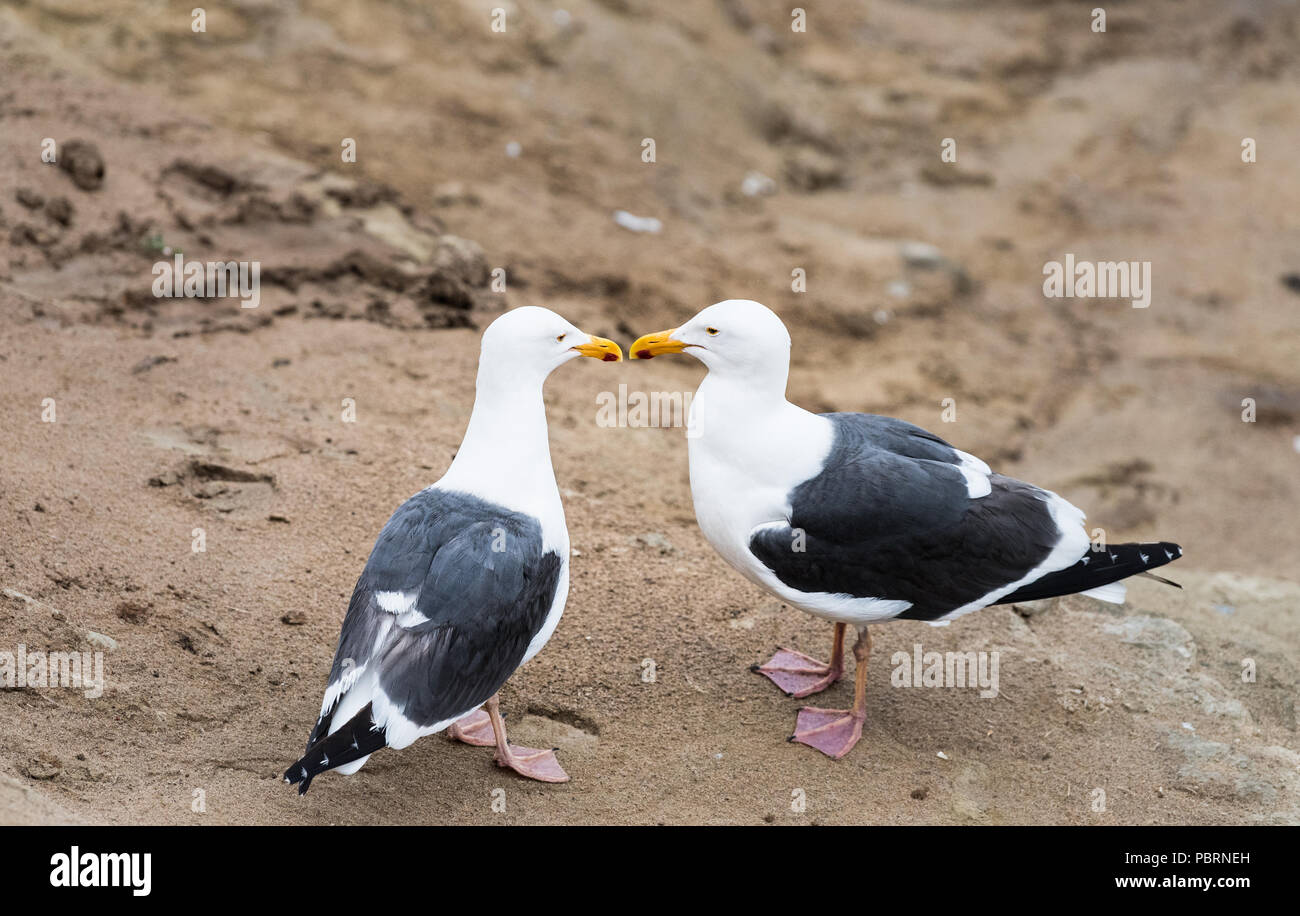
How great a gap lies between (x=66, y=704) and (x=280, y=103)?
680cm

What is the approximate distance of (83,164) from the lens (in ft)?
26.3

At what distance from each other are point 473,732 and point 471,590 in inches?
36.5

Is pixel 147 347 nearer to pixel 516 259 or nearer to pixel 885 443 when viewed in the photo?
pixel 516 259

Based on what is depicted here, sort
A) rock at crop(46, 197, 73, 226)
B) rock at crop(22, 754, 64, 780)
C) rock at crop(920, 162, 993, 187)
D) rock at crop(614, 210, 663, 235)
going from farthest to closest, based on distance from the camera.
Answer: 1. rock at crop(920, 162, 993, 187)
2. rock at crop(614, 210, 663, 235)
3. rock at crop(46, 197, 73, 226)
4. rock at crop(22, 754, 64, 780)

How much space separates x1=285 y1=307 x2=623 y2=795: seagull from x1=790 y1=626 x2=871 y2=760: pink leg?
1057mm

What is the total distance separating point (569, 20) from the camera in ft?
39.0

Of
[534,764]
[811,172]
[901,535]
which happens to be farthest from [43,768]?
[811,172]

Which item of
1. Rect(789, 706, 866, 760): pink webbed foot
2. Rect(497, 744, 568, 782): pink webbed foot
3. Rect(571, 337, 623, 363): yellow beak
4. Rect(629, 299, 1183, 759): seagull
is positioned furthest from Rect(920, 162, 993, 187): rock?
Rect(497, 744, 568, 782): pink webbed foot

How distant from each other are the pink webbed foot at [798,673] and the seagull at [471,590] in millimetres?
1179

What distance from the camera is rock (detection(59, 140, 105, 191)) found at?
8.00m

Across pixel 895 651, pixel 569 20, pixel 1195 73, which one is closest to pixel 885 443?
pixel 895 651

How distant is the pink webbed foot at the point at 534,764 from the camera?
4645 millimetres

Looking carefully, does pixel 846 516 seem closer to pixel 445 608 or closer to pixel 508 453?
pixel 508 453

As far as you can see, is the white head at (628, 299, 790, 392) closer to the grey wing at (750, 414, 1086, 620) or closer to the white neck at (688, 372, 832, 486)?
the white neck at (688, 372, 832, 486)
